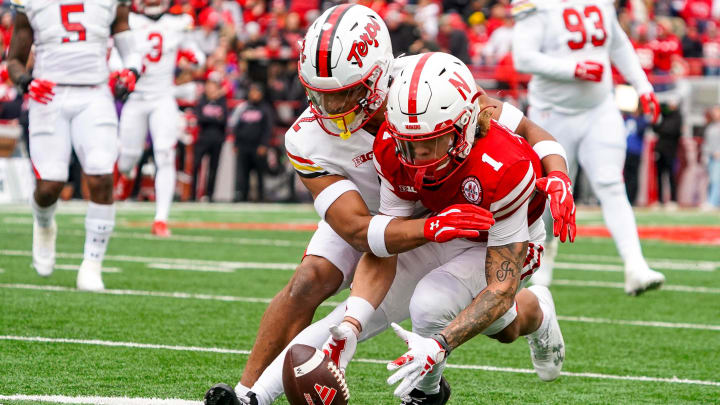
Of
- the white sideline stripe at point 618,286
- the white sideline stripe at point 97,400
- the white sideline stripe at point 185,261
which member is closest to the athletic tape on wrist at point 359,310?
the white sideline stripe at point 97,400

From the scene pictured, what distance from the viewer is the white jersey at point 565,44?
6875 mm

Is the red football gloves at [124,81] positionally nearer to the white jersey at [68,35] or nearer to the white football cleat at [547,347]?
the white jersey at [68,35]

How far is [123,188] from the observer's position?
14883mm

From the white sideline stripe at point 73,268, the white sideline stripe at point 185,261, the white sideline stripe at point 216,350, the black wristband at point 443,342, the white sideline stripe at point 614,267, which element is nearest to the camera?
the black wristband at point 443,342

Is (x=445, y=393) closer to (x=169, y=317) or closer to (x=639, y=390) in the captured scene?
(x=639, y=390)

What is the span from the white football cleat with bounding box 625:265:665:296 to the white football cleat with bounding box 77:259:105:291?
2.97 m

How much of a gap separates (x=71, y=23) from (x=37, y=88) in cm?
42

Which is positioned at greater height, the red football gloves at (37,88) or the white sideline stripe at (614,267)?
the red football gloves at (37,88)

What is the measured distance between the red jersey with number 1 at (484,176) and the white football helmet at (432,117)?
5 cm

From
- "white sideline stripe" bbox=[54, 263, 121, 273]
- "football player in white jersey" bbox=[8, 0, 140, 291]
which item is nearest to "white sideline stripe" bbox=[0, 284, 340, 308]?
"football player in white jersey" bbox=[8, 0, 140, 291]

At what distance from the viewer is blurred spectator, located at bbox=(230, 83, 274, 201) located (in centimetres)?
1485

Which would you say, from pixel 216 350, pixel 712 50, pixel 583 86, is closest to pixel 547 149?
pixel 216 350

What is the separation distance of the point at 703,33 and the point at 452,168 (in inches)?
599

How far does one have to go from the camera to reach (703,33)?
1773 centimetres
